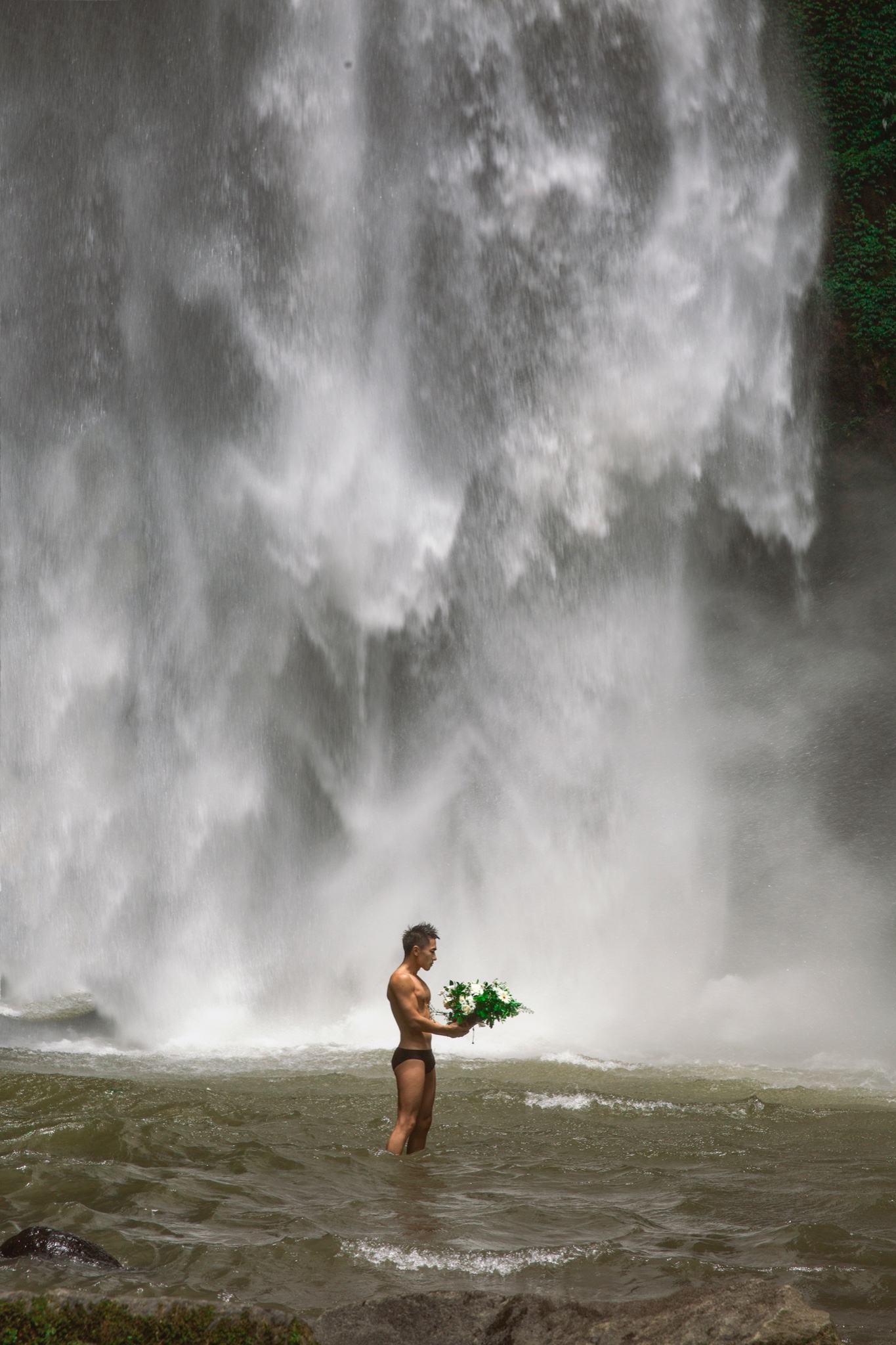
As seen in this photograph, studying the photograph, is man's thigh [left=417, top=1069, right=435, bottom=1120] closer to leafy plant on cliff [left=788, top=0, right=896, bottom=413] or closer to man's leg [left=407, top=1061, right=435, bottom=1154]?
man's leg [left=407, top=1061, right=435, bottom=1154]

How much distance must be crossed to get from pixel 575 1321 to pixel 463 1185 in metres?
2.36

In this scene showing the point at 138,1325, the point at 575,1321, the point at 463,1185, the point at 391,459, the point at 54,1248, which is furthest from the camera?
the point at 391,459

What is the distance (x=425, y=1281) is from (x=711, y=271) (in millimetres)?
15046

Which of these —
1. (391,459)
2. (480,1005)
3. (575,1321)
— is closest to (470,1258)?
(575,1321)

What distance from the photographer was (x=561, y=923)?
14.1 m

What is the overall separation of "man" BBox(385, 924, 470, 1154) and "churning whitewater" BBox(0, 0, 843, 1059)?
860 centimetres

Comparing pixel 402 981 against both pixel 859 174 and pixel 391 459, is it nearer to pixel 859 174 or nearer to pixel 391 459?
pixel 391 459

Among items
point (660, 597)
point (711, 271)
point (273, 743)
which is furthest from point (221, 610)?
point (711, 271)

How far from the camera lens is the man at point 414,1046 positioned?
5.93 meters

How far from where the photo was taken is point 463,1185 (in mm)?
5355

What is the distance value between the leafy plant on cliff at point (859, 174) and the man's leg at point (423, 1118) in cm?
1370

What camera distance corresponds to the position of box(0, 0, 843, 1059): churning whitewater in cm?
1508

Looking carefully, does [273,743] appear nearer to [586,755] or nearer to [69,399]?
[586,755]

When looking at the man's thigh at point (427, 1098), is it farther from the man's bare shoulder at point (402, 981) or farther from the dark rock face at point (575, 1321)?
the dark rock face at point (575, 1321)
